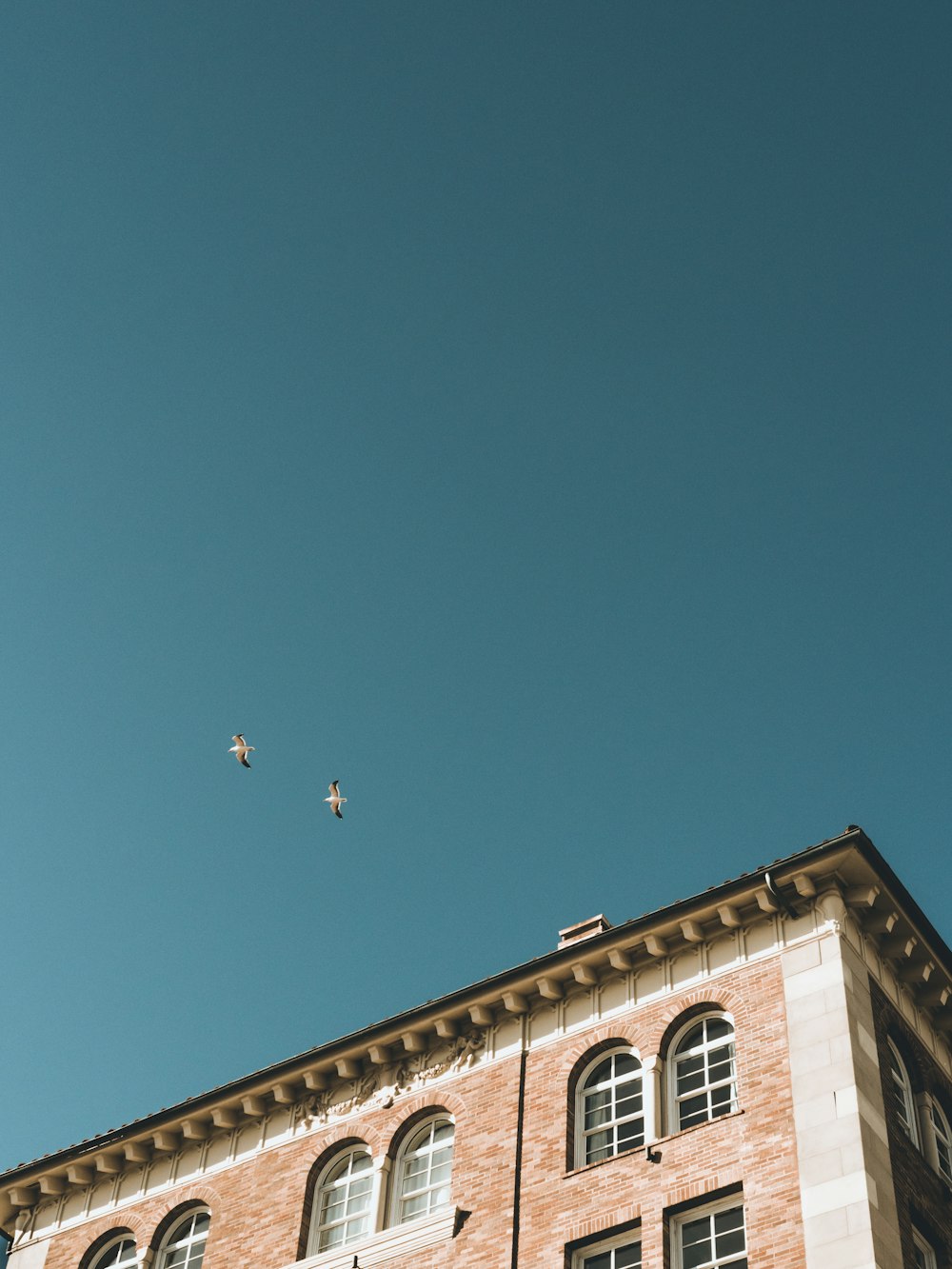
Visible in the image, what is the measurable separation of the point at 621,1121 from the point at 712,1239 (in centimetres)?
304

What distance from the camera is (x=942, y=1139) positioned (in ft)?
103

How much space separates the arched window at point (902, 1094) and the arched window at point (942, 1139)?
40cm

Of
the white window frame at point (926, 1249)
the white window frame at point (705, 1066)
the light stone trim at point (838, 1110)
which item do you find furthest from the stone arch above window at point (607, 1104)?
the white window frame at point (926, 1249)

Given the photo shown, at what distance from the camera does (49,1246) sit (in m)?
37.0

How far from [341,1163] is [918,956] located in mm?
10842

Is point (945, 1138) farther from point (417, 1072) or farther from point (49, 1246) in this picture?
point (49, 1246)

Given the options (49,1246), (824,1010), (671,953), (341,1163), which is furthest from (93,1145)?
(824,1010)

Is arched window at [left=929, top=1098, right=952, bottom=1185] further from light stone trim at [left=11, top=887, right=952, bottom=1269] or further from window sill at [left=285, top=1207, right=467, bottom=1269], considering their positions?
window sill at [left=285, top=1207, right=467, bottom=1269]

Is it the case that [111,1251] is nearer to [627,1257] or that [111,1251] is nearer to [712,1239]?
[627,1257]

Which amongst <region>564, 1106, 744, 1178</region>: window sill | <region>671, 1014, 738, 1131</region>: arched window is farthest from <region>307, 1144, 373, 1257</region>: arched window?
<region>671, 1014, 738, 1131</region>: arched window

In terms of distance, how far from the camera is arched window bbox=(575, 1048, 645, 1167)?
3086cm

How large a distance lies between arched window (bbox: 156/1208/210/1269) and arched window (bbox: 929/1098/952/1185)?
13.3 meters

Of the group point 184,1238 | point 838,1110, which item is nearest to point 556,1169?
point 838,1110

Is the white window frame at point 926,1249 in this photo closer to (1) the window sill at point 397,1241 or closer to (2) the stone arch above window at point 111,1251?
(1) the window sill at point 397,1241
